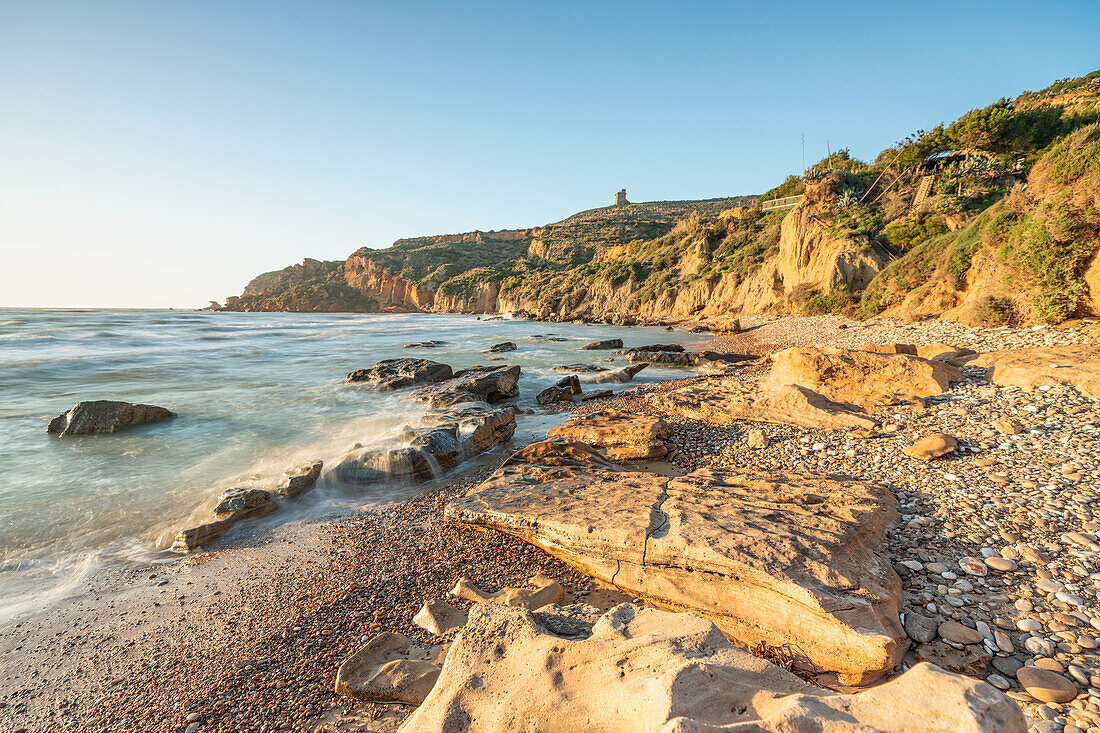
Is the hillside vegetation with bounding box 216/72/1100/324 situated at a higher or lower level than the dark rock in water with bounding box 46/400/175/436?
higher

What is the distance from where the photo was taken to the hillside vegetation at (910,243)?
896 centimetres

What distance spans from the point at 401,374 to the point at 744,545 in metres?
12.7

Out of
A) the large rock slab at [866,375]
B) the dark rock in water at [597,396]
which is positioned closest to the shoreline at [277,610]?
the large rock slab at [866,375]

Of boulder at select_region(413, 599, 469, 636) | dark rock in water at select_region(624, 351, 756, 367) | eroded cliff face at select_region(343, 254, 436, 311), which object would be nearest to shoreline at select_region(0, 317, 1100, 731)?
boulder at select_region(413, 599, 469, 636)

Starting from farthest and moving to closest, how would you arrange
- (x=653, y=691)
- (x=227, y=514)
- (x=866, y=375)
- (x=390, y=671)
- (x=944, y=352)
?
1. (x=944, y=352)
2. (x=866, y=375)
3. (x=227, y=514)
4. (x=390, y=671)
5. (x=653, y=691)

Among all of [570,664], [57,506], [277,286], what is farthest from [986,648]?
[277,286]

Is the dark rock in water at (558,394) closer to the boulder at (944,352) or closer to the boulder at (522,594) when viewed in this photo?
the boulder at (522,594)

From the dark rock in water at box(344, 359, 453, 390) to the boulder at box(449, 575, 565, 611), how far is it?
10.3 meters

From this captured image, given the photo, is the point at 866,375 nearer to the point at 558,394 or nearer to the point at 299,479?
the point at 558,394

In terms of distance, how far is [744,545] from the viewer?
3.36 meters

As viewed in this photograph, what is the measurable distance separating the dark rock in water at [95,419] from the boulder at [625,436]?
978 cm

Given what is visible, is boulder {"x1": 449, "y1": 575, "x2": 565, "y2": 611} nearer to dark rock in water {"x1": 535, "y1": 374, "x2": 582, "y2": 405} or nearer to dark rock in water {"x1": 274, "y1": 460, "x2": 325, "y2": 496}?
dark rock in water {"x1": 274, "y1": 460, "x2": 325, "y2": 496}

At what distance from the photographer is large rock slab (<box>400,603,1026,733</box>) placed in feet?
5.27

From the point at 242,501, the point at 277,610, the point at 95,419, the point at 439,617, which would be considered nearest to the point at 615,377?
the point at 242,501
